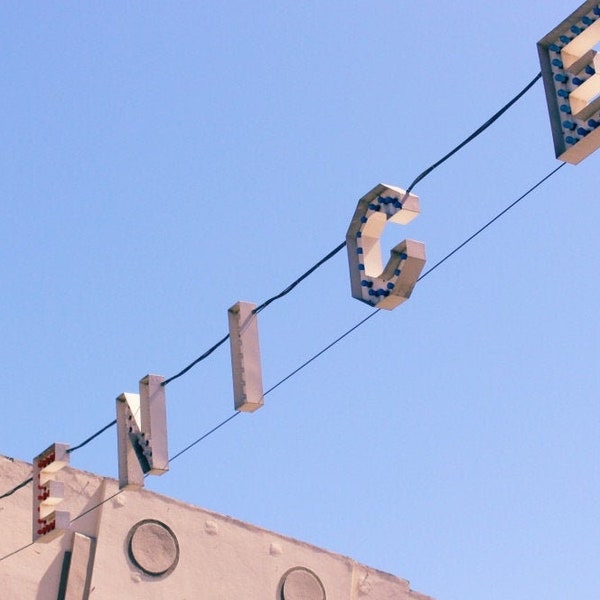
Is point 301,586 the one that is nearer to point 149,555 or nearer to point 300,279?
point 149,555

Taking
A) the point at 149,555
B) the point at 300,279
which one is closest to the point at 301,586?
the point at 149,555

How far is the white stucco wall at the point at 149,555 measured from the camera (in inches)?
716

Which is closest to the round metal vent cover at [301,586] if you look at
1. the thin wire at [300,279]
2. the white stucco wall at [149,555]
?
the white stucco wall at [149,555]

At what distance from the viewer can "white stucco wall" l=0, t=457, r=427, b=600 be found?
59.7ft

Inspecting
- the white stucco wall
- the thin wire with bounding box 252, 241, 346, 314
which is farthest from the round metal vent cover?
the thin wire with bounding box 252, 241, 346, 314

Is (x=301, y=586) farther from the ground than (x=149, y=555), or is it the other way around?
(x=301, y=586)

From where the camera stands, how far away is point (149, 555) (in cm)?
1898

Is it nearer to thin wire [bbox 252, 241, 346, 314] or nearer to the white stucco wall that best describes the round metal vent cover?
the white stucco wall

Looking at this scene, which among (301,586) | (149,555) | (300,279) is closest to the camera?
(300,279)

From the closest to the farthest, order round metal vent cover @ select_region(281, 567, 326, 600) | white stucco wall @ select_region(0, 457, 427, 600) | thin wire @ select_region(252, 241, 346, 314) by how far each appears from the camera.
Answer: thin wire @ select_region(252, 241, 346, 314), white stucco wall @ select_region(0, 457, 427, 600), round metal vent cover @ select_region(281, 567, 326, 600)

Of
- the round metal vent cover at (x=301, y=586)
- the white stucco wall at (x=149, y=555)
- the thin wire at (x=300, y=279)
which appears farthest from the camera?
the round metal vent cover at (x=301, y=586)

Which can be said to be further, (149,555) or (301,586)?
(301,586)

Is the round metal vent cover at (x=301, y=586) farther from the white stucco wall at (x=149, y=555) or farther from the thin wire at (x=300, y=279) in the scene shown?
the thin wire at (x=300, y=279)

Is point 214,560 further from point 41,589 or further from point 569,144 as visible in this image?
point 569,144
